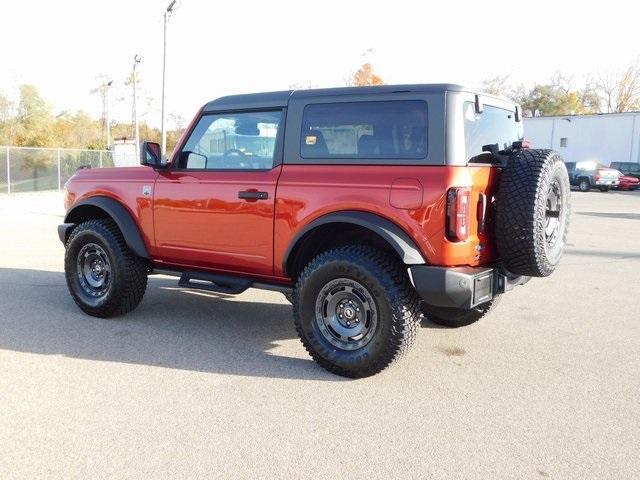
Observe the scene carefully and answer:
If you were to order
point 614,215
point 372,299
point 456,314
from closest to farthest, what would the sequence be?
point 372,299 < point 456,314 < point 614,215

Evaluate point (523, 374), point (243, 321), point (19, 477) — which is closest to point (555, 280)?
point (523, 374)

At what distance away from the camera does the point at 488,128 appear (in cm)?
439

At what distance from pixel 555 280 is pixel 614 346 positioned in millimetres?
2829

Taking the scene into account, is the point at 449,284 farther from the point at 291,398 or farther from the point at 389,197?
the point at 291,398

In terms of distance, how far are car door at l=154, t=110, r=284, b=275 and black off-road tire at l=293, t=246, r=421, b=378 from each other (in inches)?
21.3

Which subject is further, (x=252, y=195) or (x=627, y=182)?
(x=627, y=182)

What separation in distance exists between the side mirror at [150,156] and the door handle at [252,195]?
987 millimetres

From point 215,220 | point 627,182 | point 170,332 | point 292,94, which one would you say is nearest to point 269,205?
point 215,220

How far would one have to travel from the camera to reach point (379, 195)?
12.8 ft

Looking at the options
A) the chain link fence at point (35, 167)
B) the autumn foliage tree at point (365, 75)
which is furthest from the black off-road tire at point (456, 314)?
the autumn foliage tree at point (365, 75)

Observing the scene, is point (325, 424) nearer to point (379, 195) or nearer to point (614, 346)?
point (379, 195)

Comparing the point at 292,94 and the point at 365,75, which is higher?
the point at 365,75

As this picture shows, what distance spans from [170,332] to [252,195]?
5.02 feet

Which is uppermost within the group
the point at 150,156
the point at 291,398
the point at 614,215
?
the point at 150,156
